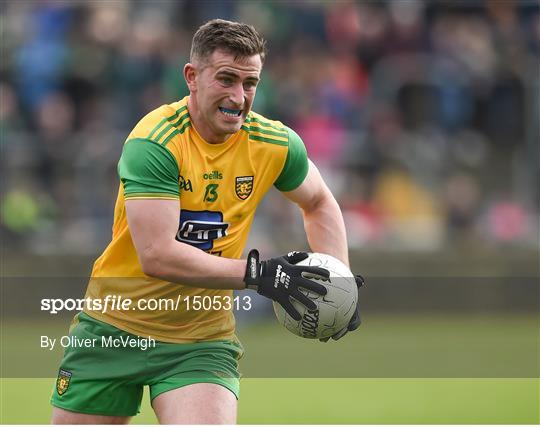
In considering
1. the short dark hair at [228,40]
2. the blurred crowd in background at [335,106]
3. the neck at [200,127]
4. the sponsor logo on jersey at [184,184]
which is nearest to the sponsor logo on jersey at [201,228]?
the sponsor logo on jersey at [184,184]

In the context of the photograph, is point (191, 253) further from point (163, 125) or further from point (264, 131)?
point (264, 131)

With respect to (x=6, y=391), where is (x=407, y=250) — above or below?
above

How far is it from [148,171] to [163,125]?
0.27 metres

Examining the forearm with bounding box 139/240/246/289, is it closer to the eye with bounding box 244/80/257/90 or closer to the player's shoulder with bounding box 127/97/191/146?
the player's shoulder with bounding box 127/97/191/146

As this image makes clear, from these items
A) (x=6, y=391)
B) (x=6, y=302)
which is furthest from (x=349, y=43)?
(x=6, y=391)

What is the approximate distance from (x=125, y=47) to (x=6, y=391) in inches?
206

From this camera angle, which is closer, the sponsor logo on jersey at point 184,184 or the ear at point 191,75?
the sponsor logo on jersey at point 184,184

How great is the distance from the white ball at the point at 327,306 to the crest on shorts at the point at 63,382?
1.11 m

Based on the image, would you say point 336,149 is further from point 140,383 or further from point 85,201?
point 140,383

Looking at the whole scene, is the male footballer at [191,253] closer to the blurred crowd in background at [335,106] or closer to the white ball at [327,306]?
the white ball at [327,306]

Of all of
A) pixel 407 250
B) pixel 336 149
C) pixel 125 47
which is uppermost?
pixel 125 47

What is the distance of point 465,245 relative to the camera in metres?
14.2

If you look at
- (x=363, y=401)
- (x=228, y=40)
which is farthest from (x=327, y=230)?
(x=363, y=401)

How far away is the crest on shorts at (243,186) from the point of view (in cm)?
589
